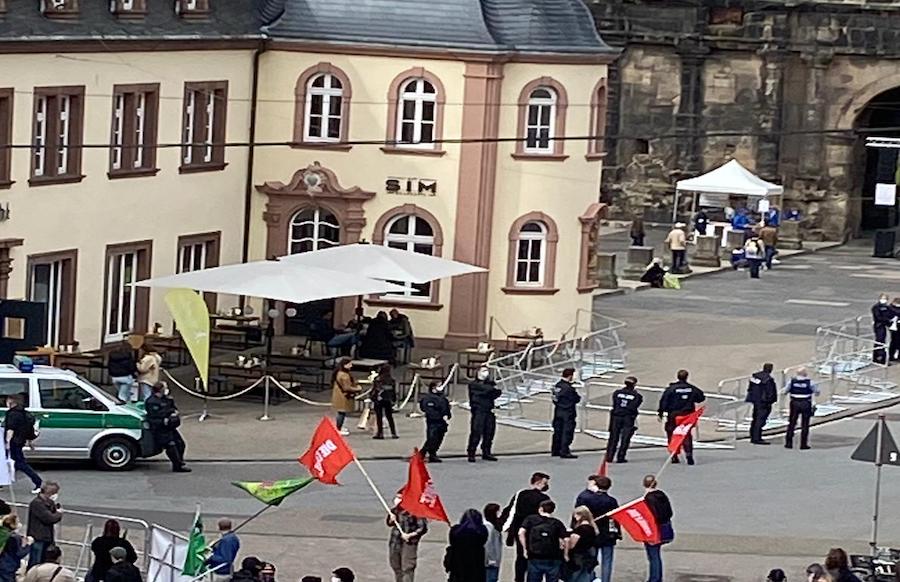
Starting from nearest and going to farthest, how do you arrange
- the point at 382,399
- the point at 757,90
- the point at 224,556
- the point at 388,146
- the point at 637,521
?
the point at 224,556
the point at 637,521
the point at 382,399
the point at 388,146
the point at 757,90

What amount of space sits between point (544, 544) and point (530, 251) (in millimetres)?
20581

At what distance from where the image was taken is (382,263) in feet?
140

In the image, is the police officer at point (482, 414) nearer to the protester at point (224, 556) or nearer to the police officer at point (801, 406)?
the police officer at point (801, 406)

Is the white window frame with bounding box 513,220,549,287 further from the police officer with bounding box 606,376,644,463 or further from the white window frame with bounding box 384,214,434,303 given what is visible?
the police officer with bounding box 606,376,644,463

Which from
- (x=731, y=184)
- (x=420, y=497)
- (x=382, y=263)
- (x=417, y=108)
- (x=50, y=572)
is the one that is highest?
(x=417, y=108)

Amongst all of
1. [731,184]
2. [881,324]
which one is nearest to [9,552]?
[881,324]

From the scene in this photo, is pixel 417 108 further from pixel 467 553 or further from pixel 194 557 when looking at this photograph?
pixel 194 557

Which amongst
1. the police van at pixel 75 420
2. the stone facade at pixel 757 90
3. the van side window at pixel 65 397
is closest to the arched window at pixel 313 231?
the police van at pixel 75 420

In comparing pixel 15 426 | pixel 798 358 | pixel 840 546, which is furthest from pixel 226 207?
pixel 840 546

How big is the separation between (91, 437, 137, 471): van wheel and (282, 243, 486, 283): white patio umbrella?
7259 mm

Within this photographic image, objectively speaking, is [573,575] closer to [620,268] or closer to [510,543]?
[510,543]

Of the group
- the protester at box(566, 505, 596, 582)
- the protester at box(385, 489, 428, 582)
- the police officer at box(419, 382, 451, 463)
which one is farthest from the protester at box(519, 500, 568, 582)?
the police officer at box(419, 382, 451, 463)

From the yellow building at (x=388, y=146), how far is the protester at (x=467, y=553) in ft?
62.1

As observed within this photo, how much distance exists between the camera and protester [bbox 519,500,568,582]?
2695 cm
